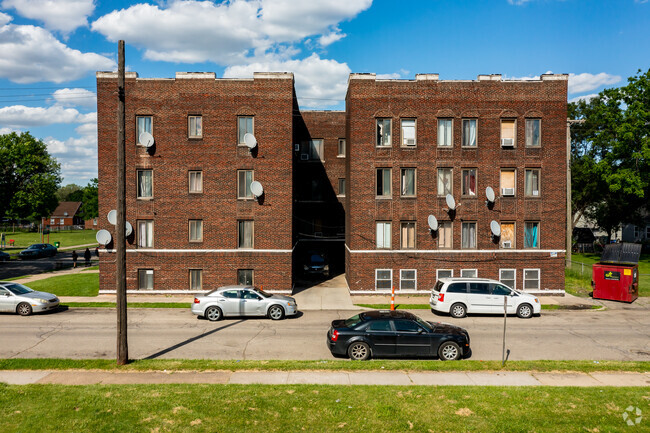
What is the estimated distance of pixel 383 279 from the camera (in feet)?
87.5

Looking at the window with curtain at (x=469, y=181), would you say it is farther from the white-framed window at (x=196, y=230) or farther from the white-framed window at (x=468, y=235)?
the white-framed window at (x=196, y=230)

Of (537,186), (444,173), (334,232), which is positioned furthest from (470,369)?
(334,232)

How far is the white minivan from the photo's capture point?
20953 millimetres

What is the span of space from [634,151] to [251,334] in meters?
46.0

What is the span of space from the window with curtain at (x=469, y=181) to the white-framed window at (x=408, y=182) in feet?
10.0

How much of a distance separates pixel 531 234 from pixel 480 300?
851 cm

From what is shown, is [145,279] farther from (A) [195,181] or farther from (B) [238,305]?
(B) [238,305]

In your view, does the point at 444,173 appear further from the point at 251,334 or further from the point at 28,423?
the point at 28,423

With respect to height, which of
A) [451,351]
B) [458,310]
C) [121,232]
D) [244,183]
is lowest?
[458,310]

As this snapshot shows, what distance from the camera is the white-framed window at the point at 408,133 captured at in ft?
87.5

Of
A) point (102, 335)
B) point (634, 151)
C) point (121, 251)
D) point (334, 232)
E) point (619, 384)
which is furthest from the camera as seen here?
point (634, 151)

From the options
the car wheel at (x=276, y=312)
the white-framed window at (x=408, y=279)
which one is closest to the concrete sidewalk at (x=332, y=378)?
the car wheel at (x=276, y=312)

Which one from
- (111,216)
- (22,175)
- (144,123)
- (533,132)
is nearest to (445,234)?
(533,132)

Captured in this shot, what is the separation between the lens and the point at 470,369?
1298cm
